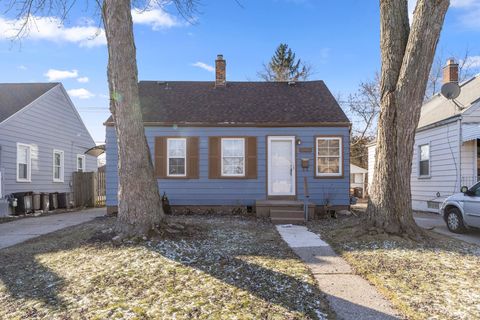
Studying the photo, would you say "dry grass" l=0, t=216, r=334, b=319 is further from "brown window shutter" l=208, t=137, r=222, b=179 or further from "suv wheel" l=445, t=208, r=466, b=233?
"brown window shutter" l=208, t=137, r=222, b=179

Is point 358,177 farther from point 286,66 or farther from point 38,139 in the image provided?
point 38,139

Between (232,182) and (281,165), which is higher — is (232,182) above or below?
below

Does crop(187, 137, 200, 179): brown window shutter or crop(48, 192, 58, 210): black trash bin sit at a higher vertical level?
crop(187, 137, 200, 179): brown window shutter

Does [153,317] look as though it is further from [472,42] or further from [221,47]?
[472,42]

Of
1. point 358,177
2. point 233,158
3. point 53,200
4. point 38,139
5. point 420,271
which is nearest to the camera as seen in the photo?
point 420,271

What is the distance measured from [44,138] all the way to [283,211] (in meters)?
10.9

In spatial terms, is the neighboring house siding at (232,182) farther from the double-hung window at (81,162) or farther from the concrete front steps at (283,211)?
the double-hung window at (81,162)

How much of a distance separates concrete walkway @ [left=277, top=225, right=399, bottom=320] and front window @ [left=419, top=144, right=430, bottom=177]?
8607 millimetres

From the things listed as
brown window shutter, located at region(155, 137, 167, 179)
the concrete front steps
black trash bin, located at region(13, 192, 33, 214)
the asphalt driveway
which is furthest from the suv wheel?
black trash bin, located at region(13, 192, 33, 214)

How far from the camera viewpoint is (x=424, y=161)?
540 inches

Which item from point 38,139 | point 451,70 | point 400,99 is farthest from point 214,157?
point 451,70

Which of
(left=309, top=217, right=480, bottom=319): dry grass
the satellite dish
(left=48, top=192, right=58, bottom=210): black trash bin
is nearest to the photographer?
(left=309, top=217, right=480, bottom=319): dry grass

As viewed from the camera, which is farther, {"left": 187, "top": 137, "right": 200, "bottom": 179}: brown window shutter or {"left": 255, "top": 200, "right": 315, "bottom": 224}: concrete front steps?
{"left": 187, "top": 137, "right": 200, "bottom": 179}: brown window shutter

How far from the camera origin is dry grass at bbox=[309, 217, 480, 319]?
3648mm
